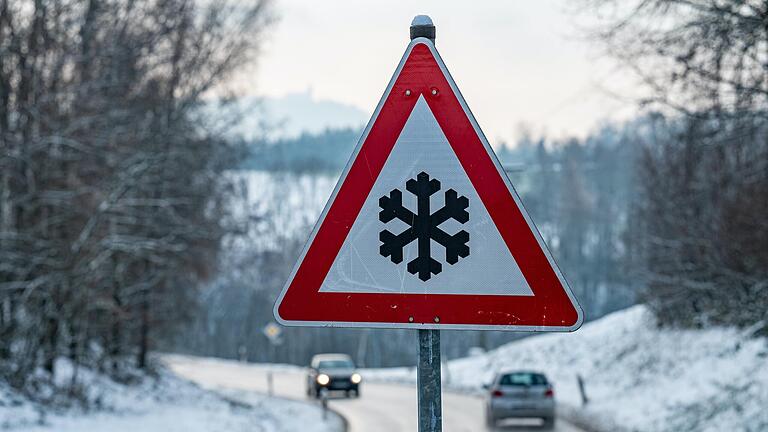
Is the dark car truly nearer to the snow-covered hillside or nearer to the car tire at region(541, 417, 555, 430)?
the snow-covered hillside

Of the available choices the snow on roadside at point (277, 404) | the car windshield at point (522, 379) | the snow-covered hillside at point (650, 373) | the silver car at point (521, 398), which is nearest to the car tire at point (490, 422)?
the silver car at point (521, 398)

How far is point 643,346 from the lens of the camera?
33.9 meters

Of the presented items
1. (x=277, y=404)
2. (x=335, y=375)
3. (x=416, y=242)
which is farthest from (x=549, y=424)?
(x=416, y=242)

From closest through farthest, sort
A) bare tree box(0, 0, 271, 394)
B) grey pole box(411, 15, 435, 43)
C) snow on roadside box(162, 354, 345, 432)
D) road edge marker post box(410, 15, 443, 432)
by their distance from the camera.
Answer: road edge marker post box(410, 15, 443, 432) < grey pole box(411, 15, 435, 43) < bare tree box(0, 0, 271, 394) < snow on roadside box(162, 354, 345, 432)

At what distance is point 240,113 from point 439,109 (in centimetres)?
2545

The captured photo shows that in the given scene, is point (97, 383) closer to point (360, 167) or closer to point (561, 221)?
point (360, 167)

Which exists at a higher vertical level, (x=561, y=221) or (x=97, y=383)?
(x=561, y=221)

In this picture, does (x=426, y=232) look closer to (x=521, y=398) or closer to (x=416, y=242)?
(x=416, y=242)

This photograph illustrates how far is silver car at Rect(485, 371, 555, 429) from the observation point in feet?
69.6

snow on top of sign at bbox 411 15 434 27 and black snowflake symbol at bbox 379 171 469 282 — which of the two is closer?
black snowflake symbol at bbox 379 171 469 282

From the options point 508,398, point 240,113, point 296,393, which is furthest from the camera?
point 296,393

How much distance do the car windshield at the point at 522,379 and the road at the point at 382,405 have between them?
98 centimetres

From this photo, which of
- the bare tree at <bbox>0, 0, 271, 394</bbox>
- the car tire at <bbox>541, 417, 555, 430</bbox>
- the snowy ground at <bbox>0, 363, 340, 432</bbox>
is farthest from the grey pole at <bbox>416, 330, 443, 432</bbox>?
the car tire at <bbox>541, 417, 555, 430</bbox>

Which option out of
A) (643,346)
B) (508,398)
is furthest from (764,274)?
(643,346)
